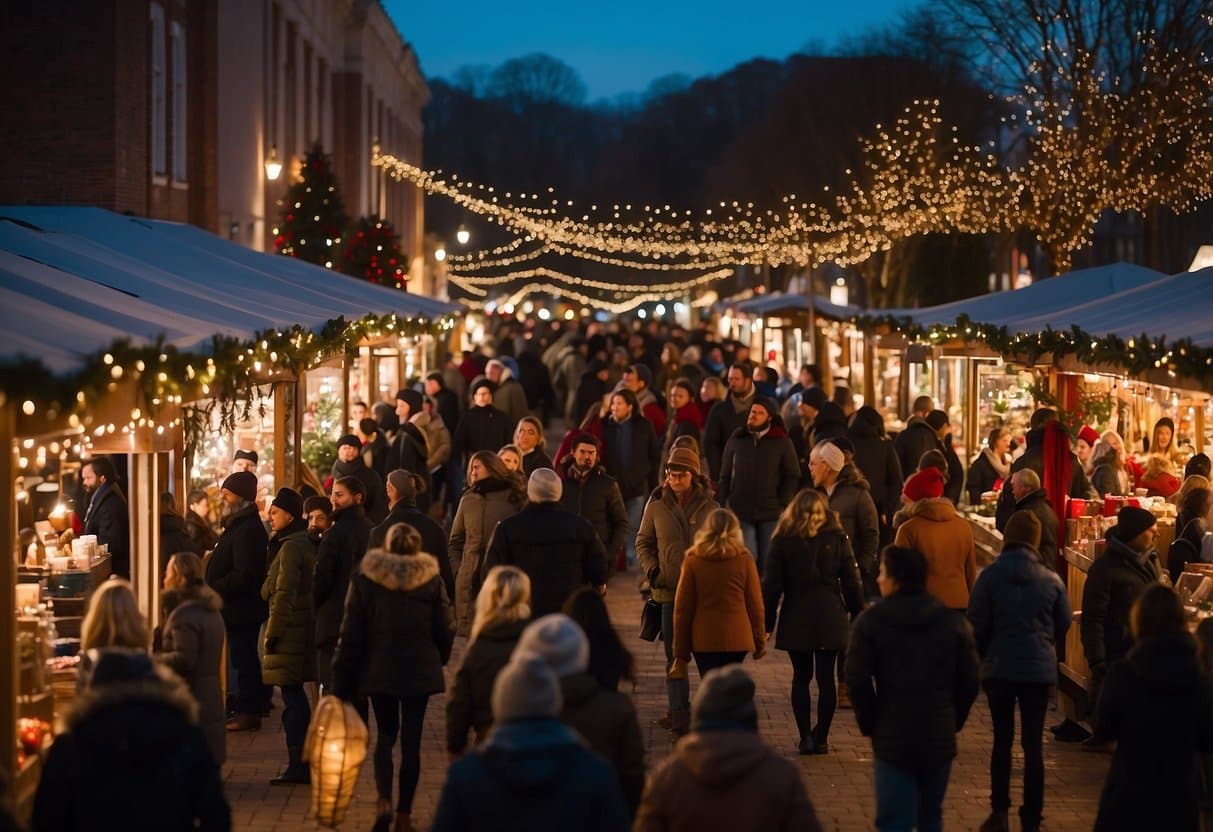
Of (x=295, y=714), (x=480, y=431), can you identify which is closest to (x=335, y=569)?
(x=295, y=714)

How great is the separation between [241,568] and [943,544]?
157 inches

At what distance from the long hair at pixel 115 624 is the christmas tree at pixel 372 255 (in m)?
21.7

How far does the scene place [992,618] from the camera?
900 cm

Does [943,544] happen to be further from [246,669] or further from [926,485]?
[246,669]

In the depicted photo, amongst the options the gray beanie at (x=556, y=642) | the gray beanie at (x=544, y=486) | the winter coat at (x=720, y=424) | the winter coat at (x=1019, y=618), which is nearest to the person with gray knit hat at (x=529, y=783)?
the gray beanie at (x=556, y=642)

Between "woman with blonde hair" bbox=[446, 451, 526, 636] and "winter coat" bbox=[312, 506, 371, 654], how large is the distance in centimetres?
117

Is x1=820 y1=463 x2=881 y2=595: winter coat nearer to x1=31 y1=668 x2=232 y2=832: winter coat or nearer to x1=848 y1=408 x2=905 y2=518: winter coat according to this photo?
x1=848 y1=408 x2=905 y2=518: winter coat

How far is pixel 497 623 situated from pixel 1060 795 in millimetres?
3897

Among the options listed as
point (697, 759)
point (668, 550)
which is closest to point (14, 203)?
point (668, 550)

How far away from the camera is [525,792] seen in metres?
5.16

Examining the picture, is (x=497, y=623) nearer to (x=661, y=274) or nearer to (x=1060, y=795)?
(x=1060, y=795)

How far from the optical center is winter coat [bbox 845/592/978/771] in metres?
7.69

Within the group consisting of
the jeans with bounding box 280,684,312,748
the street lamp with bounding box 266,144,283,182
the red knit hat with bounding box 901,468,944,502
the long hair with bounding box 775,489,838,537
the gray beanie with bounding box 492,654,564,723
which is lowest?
the jeans with bounding box 280,684,312,748

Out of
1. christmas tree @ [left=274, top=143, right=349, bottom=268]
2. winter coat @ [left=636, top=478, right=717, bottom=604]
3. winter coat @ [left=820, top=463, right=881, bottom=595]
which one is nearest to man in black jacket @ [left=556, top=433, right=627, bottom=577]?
winter coat @ [left=636, top=478, right=717, bottom=604]
